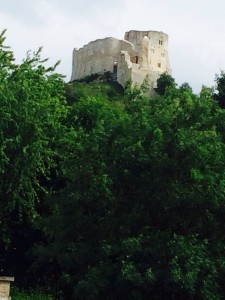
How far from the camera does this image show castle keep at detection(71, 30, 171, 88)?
103688 millimetres

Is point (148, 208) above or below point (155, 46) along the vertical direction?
below

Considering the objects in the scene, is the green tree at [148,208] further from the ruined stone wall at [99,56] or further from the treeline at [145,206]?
the ruined stone wall at [99,56]

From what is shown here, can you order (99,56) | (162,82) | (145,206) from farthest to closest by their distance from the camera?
1. (99,56)
2. (162,82)
3. (145,206)

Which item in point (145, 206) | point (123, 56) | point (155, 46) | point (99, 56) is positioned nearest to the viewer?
point (145, 206)

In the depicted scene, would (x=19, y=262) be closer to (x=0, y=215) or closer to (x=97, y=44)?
(x=0, y=215)

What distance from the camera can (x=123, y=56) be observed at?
102562 mm

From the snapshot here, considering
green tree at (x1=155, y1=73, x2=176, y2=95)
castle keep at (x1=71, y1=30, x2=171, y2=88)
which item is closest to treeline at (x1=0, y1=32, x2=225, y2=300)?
green tree at (x1=155, y1=73, x2=176, y2=95)

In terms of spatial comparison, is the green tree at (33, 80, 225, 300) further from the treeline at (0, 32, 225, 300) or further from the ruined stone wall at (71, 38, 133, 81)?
the ruined stone wall at (71, 38, 133, 81)

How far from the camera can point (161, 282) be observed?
2139 centimetres

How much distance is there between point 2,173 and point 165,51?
85450 mm

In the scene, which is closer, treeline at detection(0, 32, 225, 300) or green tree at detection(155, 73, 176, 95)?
treeline at detection(0, 32, 225, 300)

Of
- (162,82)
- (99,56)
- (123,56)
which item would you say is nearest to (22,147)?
(162,82)

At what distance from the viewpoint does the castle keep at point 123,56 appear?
104 meters

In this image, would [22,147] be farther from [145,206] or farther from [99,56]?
[99,56]
